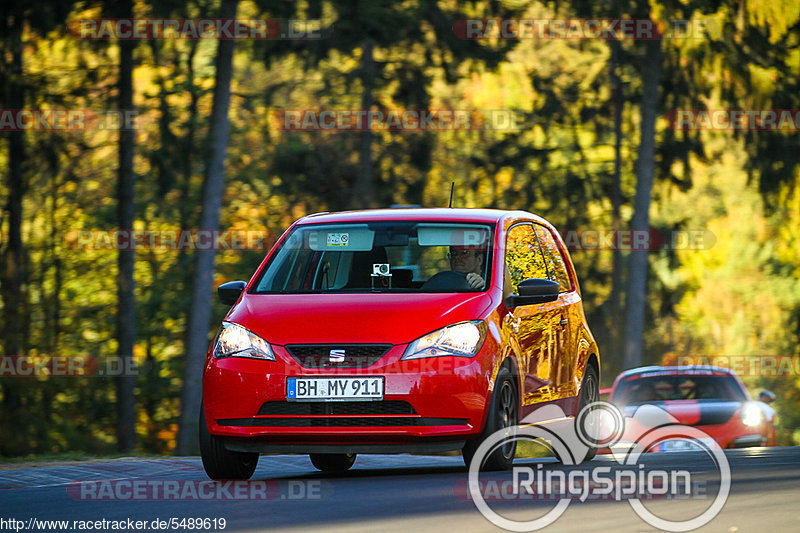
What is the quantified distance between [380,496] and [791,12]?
24877 mm

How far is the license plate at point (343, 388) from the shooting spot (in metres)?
9.48

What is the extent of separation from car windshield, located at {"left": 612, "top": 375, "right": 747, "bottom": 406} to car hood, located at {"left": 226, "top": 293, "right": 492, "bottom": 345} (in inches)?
321

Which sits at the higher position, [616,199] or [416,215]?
[416,215]

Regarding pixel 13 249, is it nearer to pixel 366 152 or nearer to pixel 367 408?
pixel 366 152

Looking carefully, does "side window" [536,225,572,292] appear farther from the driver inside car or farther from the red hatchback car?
the driver inside car

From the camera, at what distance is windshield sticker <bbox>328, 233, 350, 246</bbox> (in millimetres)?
11266

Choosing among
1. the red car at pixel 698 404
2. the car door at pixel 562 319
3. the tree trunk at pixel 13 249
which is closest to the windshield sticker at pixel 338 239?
the car door at pixel 562 319

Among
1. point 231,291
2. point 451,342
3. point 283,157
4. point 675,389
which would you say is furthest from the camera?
point 283,157

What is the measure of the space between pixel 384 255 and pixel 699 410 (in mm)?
6714

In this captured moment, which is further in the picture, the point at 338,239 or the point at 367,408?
the point at 338,239

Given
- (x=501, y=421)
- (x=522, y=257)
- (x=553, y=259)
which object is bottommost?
(x=501, y=421)

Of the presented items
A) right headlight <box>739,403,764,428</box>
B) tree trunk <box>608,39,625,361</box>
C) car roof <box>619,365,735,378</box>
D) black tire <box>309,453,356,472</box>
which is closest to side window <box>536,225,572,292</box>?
black tire <box>309,453,356,472</box>

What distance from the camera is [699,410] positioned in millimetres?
16781

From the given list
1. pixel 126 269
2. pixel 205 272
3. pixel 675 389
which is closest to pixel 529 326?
pixel 675 389
